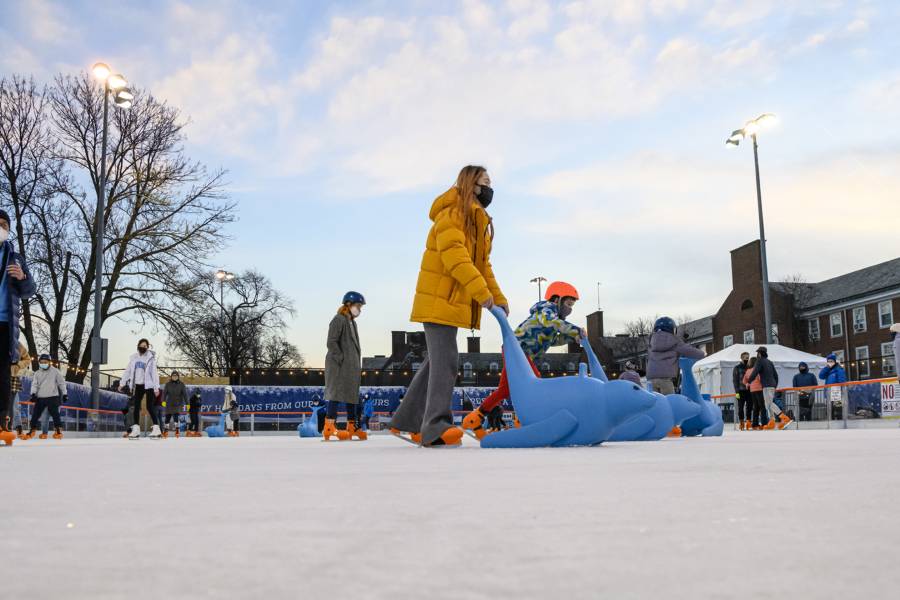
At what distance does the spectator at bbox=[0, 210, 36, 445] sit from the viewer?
752 centimetres

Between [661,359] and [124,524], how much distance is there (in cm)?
991

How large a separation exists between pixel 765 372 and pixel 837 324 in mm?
43187

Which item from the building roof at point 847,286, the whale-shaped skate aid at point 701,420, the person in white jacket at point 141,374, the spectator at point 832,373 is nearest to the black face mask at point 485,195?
the whale-shaped skate aid at point 701,420

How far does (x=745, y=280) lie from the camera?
190ft

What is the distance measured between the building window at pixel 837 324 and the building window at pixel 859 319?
0.88 meters

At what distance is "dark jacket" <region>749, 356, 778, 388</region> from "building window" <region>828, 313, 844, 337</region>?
42394mm

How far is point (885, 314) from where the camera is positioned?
169 feet

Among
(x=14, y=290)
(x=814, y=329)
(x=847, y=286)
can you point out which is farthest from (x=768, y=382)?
(x=814, y=329)

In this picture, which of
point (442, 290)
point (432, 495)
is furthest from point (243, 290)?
point (432, 495)

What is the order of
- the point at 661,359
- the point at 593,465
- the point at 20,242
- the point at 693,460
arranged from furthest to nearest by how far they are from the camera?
the point at 20,242 → the point at 661,359 → the point at 693,460 → the point at 593,465

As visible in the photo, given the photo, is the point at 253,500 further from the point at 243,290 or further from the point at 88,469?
the point at 243,290

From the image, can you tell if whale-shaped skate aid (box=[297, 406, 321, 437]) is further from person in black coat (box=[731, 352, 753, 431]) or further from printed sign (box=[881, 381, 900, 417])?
printed sign (box=[881, 381, 900, 417])

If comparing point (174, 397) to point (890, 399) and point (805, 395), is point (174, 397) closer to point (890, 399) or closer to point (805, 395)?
point (805, 395)

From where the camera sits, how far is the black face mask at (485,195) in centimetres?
659
